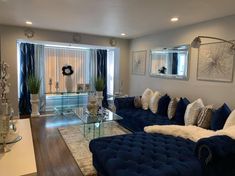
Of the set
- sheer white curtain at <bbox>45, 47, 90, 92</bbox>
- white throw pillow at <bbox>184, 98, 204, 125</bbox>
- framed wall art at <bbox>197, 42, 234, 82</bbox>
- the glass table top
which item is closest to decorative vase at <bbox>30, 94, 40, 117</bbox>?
sheer white curtain at <bbox>45, 47, 90, 92</bbox>

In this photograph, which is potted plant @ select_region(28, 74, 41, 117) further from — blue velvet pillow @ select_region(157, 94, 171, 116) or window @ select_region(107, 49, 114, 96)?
blue velvet pillow @ select_region(157, 94, 171, 116)

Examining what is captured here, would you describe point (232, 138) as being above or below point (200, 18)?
below

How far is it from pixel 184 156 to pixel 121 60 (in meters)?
4.45

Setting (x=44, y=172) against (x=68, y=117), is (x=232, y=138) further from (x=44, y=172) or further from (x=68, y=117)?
(x=68, y=117)

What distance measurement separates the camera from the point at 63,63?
21.2ft

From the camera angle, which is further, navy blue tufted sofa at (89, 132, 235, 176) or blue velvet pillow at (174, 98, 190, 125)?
blue velvet pillow at (174, 98, 190, 125)

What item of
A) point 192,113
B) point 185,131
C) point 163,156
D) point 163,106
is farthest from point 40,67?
point 163,156

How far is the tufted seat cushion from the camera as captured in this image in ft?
6.18

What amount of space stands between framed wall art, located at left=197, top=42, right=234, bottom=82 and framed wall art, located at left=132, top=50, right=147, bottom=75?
6.38 feet

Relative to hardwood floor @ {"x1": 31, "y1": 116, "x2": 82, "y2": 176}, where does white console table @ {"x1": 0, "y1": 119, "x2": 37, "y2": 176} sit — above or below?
above

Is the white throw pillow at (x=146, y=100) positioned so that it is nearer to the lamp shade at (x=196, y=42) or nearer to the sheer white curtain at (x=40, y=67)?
the lamp shade at (x=196, y=42)

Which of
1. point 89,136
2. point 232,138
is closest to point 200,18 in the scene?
point 232,138

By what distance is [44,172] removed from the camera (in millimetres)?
2652

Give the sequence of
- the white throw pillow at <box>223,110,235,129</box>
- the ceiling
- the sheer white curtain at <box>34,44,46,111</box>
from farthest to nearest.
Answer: the sheer white curtain at <box>34,44,46,111</box>, the ceiling, the white throw pillow at <box>223,110,235,129</box>
